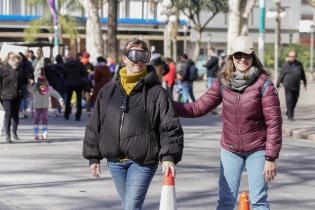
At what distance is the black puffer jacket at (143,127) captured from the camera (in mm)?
6973

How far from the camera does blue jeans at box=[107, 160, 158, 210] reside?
6.98 m

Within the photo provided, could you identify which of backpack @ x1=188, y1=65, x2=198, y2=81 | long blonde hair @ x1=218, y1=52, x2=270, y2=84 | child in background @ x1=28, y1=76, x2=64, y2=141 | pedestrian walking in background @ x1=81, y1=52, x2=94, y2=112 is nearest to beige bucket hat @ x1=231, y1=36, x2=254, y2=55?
long blonde hair @ x1=218, y1=52, x2=270, y2=84

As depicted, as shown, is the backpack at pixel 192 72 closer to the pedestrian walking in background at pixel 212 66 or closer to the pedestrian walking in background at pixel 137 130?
the pedestrian walking in background at pixel 212 66

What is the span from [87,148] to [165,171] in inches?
24.8

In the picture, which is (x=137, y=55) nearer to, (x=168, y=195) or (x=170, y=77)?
(x=168, y=195)

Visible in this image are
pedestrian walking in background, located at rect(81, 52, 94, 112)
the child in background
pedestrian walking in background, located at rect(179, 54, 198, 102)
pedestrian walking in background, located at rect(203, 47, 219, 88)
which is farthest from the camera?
pedestrian walking in background, located at rect(203, 47, 219, 88)

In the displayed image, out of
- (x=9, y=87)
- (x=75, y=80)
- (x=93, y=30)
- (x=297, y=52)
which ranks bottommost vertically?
(x=297, y=52)

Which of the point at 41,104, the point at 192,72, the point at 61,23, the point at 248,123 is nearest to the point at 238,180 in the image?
the point at 248,123

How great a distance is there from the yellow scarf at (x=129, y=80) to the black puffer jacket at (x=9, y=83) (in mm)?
11548

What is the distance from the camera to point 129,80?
7059 millimetres

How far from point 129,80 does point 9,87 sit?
38.2 feet

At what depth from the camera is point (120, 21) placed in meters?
84.9

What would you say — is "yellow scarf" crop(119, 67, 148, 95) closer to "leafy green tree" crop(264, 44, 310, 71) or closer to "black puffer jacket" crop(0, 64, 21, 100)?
"black puffer jacket" crop(0, 64, 21, 100)

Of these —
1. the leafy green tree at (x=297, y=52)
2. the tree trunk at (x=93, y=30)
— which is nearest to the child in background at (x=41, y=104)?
the tree trunk at (x=93, y=30)
